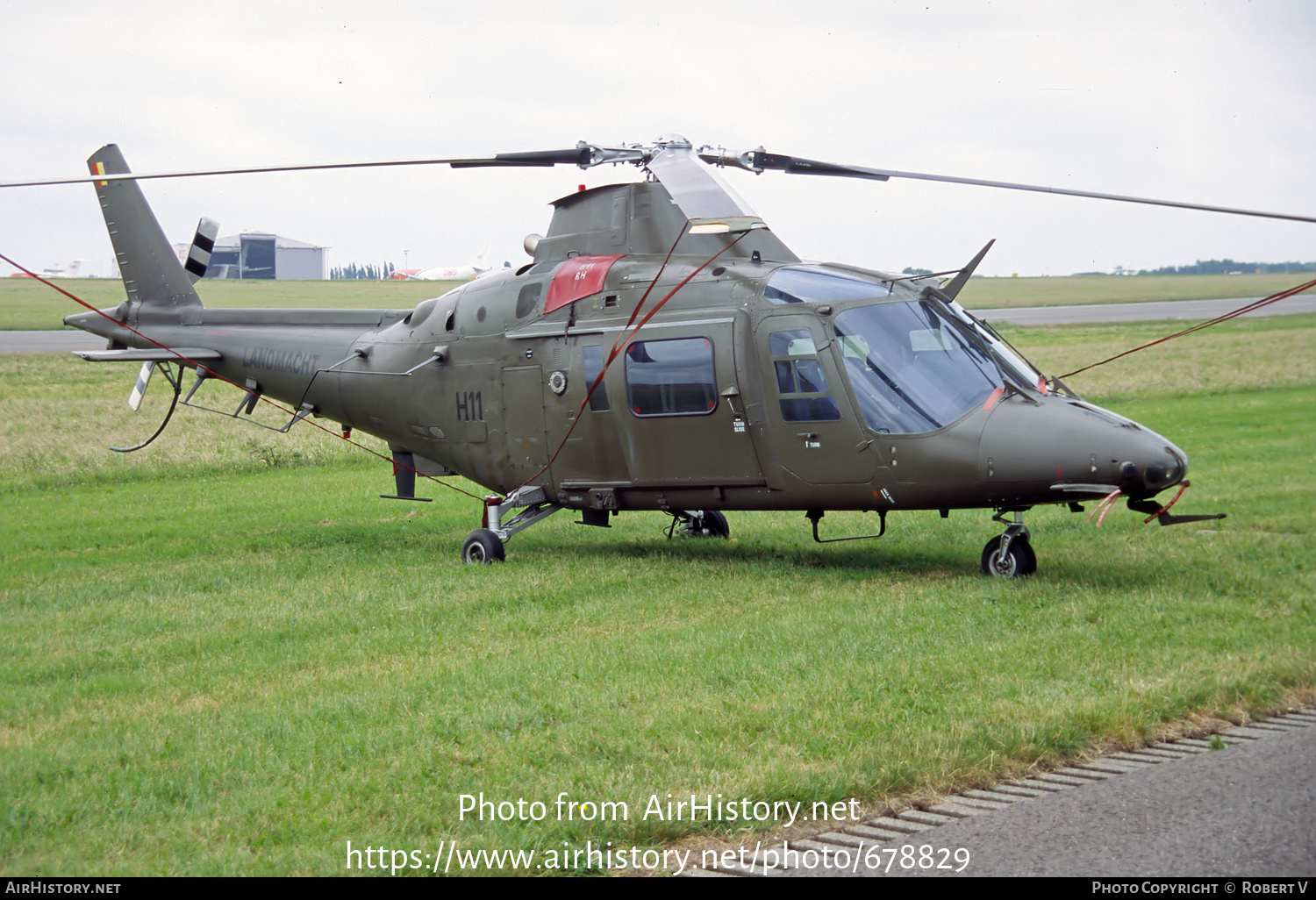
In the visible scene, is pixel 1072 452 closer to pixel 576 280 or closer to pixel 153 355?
pixel 576 280

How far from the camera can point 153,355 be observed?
14648 millimetres

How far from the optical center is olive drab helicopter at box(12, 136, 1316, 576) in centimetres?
965

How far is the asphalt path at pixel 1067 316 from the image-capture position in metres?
43.5

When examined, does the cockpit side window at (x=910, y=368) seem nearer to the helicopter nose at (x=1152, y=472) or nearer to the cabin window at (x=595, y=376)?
the helicopter nose at (x=1152, y=472)

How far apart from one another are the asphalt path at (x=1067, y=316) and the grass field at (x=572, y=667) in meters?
21.8

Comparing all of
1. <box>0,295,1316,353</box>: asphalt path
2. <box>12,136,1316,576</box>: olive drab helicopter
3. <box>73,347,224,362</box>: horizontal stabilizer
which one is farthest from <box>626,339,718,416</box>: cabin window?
<box>0,295,1316,353</box>: asphalt path

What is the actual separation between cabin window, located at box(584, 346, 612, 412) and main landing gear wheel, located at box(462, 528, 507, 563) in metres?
1.80

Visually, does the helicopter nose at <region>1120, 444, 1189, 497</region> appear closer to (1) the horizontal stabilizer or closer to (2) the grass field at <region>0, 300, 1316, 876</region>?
(2) the grass field at <region>0, 300, 1316, 876</region>

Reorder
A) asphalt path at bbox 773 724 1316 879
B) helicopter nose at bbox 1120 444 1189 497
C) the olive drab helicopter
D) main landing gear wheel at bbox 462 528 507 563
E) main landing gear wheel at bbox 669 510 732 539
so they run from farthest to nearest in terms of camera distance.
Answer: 1. main landing gear wheel at bbox 669 510 732 539
2. main landing gear wheel at bbox 462 528 507 563
3. the olive drab helicopter
4. helicopter nose at bbox 1120 444 1189 497
5. asphalt path at bbox 773 724 1316 879

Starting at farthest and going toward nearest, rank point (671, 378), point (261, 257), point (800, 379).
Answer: point (261, 257)
point (671, 378)
point (800, 379)

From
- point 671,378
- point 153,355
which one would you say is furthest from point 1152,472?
point 153,355

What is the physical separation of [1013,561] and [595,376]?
4314mm

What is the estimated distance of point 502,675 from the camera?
23.9ft

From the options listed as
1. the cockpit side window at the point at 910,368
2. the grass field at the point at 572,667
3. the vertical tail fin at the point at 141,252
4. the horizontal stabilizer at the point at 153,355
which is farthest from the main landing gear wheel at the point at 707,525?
the vertical tail fin at the point at 141,252
